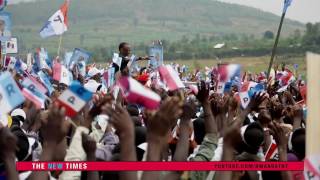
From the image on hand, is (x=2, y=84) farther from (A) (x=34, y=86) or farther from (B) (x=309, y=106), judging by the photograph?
(B) (x=309, y=106)

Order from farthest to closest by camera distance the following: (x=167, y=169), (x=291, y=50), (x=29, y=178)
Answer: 1. (x=291, y=50)
2. (x=167, y=169)
3. (x=29, y=178)

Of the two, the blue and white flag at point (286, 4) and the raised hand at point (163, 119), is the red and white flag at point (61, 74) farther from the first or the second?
the blue and white flag at point (286, 4)

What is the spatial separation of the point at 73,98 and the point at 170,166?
0.82 m

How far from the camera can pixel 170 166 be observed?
443 centimetres

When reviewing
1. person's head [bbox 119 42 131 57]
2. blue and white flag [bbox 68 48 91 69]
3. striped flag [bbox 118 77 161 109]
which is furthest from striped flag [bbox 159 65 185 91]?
blue and white flag [bbox 68 48 91 69]

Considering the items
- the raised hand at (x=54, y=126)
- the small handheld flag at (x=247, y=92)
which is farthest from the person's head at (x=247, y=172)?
the small handheld flag at (x=247, y=92)

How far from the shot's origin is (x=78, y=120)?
485 cm

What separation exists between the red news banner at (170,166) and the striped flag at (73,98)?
1.08 ft

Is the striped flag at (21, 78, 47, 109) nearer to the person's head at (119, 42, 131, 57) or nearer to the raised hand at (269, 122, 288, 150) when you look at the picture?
the raised hand at (269, 122, 288, 150)

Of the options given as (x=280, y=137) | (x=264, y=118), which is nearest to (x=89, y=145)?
(x=280, y=137)

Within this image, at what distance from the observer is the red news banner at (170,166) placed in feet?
13.2

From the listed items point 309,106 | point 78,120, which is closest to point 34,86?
point 78,120

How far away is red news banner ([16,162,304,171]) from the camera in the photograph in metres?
4.01

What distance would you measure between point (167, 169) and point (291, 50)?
6317cm
